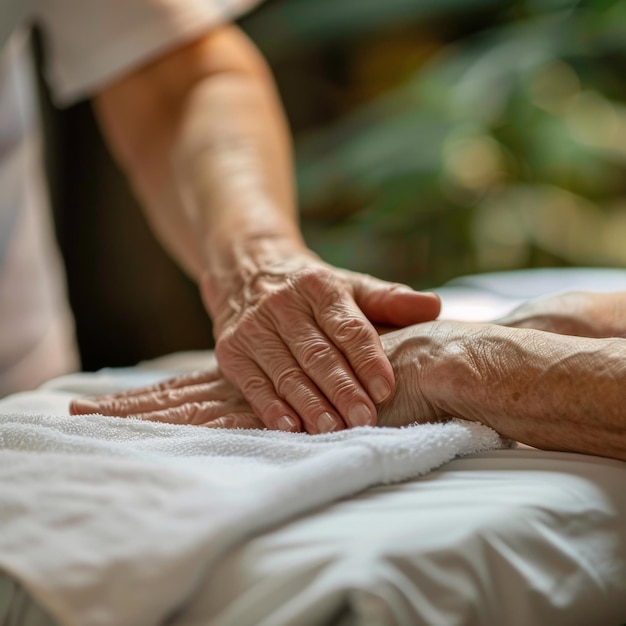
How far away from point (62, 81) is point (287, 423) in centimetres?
97

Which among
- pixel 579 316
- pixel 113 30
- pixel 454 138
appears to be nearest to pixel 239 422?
pixel 579 316

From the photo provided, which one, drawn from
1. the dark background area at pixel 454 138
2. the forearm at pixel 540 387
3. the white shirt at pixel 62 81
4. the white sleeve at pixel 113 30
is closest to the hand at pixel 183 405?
the forearm at pixel 540 387

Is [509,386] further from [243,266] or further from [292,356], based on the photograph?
[243,266]

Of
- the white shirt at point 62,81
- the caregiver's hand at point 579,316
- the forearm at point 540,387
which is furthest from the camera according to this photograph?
the white shirt at point 62,81

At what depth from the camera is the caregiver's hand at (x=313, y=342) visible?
794 millimetres

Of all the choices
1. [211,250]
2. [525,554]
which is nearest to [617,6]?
[211,250]

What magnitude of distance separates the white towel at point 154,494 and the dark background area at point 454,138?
156 cm

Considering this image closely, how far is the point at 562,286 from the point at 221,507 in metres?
0.94

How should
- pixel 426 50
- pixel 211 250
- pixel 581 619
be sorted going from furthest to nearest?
pixel 426 50 → pixel 211 250 → pixel 581 619

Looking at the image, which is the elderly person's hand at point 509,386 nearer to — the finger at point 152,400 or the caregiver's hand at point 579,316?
the finger at point 152,400

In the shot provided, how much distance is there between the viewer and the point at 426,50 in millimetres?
2723

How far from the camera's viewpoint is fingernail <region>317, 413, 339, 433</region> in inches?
30.4

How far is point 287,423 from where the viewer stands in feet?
2.64

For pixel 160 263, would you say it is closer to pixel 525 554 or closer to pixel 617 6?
pixel 617 6
